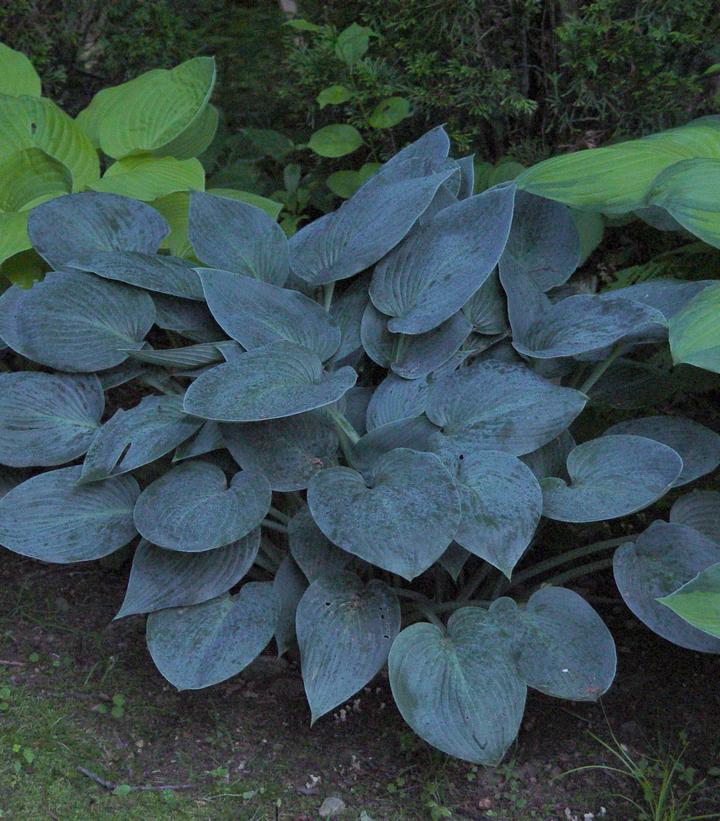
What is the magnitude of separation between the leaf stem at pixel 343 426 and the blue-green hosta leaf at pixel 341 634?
0.93 ft

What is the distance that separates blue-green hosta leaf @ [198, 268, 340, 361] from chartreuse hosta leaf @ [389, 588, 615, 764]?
2.16 feet

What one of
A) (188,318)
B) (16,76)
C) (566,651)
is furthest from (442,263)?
(16,76)

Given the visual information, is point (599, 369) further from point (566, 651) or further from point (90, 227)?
point (90, 227)

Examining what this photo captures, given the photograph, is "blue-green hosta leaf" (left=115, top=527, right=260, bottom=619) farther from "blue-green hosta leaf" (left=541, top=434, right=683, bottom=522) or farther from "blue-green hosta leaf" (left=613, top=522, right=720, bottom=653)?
"blue-green hosta leaf" (left=613, top=522, right=720, bottom=653)

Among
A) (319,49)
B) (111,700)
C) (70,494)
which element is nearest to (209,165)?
(319,49)

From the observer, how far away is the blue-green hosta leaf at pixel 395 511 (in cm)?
159

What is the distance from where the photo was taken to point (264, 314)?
199cm

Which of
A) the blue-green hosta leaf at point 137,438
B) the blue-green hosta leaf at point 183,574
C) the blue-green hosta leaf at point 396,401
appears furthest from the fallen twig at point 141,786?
the blue-green hosta leaf at point 396,401

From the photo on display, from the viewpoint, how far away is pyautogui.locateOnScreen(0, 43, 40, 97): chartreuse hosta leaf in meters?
2.75

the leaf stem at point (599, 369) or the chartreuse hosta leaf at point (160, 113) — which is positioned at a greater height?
the chartreuse hosta leaf at point (160, 113)

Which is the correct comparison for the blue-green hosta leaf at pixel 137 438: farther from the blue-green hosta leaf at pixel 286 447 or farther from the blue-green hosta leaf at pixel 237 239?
the blue-green hosta leaf at pixel 237 239

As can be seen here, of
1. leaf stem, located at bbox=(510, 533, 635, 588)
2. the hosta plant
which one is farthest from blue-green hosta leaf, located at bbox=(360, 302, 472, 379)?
leaf stem, located at bbox=(510, 533, 635, 588)

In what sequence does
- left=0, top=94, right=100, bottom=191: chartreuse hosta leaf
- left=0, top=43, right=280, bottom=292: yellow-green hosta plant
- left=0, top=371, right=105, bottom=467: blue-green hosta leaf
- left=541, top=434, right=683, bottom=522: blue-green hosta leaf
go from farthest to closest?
1. left=0, top=94, right=100, bottom=191: chartreuse hosta leaf
2. left=0, top=43, right=280, bottom=292: yellow-green hosta plant
3. left=0, top=371, right=105, bottom=467: blue-green hosta leaf
4. left=541, top=434, right=683, bottom=522: blue-green hosta leaf

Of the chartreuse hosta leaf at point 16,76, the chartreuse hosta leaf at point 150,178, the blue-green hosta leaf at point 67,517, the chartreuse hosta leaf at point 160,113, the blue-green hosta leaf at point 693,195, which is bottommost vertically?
the blue-green hosta leaf at point 67,517
